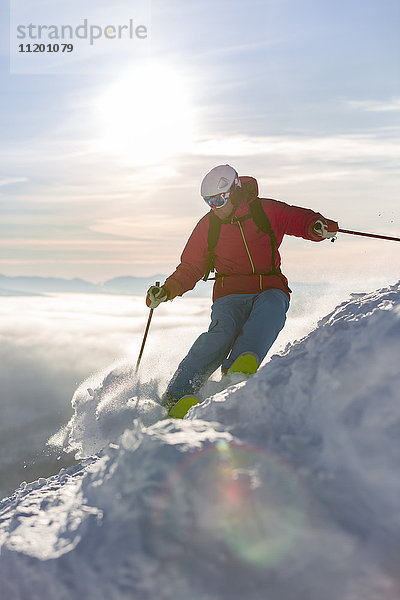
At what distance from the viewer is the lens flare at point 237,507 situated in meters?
1.69

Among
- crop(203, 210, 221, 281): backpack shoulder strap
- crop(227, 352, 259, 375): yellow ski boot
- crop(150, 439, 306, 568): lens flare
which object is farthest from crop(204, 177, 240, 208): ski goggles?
crop(150, 439, 306, 568): lens flare

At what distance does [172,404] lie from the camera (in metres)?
Answer: 4.53

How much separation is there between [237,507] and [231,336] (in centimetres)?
315

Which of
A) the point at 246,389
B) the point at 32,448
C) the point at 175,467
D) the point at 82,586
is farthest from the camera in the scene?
the point at 32,448

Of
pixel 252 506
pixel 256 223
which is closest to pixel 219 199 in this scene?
pixel 256 223

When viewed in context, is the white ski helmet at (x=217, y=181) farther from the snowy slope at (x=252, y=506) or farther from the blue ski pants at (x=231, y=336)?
the snowy slope at (x=252, y=506)

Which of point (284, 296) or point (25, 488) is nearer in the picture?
point (25, 488)

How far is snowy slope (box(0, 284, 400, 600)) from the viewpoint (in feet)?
5.37

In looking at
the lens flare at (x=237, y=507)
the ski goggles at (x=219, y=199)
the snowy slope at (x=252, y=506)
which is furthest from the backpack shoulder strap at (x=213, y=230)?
the lens flare at (x=237, y=507)

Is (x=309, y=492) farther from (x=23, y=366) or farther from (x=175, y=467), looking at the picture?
(x=23, y=366)

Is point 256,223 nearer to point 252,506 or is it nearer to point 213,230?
point 213,230

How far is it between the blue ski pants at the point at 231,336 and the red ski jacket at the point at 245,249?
0.65 feet

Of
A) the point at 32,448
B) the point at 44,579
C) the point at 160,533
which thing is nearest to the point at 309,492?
the point at 160,533

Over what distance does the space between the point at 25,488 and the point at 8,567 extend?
90.6 inches
